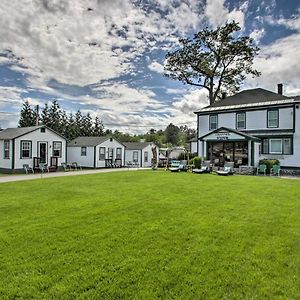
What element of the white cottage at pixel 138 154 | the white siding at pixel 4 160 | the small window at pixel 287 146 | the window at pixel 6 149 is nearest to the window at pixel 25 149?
the white siding at pixel 4 160

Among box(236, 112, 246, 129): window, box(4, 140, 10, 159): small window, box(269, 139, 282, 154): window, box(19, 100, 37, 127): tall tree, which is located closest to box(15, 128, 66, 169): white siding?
box(4, 140, 10, 159): small window

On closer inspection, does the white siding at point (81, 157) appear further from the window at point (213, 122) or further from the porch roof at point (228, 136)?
the window at point (213, 122)

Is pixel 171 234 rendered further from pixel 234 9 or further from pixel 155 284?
pixel 234 9

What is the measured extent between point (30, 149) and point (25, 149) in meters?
0.43

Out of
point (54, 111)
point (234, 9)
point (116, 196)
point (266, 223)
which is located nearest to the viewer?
point (266, 223)

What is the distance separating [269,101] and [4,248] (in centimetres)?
2324

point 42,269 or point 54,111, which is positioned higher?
point 54,111

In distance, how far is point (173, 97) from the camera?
3372 cm

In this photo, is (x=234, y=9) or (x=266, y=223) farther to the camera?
(x=234, y=9)

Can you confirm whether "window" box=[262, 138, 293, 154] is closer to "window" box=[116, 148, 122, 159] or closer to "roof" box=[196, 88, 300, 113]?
"roof" box=[196, 88, 300, 113]

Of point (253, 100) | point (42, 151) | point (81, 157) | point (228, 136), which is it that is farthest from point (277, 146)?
point (42, 151)

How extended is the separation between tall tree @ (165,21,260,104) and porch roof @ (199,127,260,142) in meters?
10.6

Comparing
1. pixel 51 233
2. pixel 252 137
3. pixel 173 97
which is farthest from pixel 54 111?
pixel 51 233

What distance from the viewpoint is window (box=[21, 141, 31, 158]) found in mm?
22688
